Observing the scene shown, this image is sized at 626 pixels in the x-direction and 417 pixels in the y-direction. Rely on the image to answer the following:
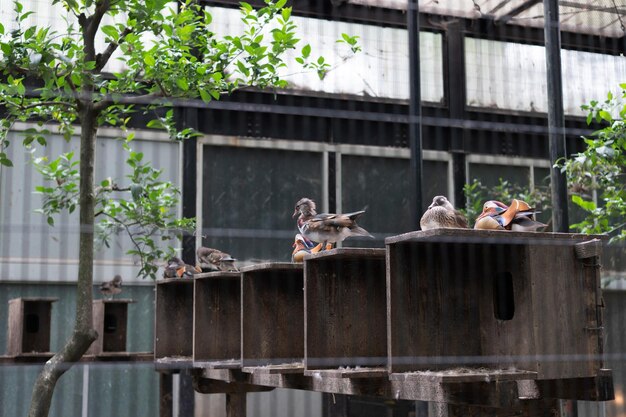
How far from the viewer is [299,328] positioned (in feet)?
11.3

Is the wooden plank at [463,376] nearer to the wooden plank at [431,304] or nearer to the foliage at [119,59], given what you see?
the wooden plank at [431,304]

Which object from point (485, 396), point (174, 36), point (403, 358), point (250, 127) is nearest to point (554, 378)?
point (485, 396)

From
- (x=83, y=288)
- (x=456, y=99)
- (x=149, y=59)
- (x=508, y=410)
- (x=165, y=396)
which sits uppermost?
(x=456, y=99)

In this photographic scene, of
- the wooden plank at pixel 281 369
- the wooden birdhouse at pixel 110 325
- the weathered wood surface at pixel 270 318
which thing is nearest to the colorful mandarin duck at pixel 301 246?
the weathered wood surface at pixel 270 318

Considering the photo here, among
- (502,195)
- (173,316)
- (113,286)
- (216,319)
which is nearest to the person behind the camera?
(216,319)

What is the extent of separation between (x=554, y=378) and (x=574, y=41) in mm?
2267

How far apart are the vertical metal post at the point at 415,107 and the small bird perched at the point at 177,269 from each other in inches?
45.8

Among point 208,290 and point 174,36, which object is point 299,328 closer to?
point 208,290

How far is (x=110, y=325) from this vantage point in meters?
5.59

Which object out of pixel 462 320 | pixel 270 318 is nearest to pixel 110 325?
pixel 270 318

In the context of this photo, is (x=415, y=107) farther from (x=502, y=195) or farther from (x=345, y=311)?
(x=502, y=195)

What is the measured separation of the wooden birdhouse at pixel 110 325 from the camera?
216 inches

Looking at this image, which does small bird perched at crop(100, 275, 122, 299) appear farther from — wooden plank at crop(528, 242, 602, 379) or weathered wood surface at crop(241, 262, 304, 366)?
wooden plank at crop(528, 242, 602, 379)

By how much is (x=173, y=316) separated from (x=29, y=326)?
3.14 feet
